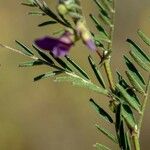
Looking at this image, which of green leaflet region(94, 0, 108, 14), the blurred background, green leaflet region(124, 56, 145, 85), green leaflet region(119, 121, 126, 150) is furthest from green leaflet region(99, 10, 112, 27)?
the blurred background

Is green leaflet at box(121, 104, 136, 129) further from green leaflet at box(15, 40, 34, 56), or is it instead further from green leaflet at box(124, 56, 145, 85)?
green leaflet at box(15, 40, 34, 56)

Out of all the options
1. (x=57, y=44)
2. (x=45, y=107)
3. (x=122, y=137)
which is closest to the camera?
(x=57, y=44)

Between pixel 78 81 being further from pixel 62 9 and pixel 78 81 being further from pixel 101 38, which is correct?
pixel 62 9

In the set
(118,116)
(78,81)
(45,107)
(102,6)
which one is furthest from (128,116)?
(45,107)

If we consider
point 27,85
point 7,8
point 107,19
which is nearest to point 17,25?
point 7,8

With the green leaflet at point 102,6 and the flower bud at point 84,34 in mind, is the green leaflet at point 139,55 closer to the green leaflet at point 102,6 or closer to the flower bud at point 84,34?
the green leaflet at point 102,6

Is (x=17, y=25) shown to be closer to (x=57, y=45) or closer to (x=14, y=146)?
(x=14, y=146)
